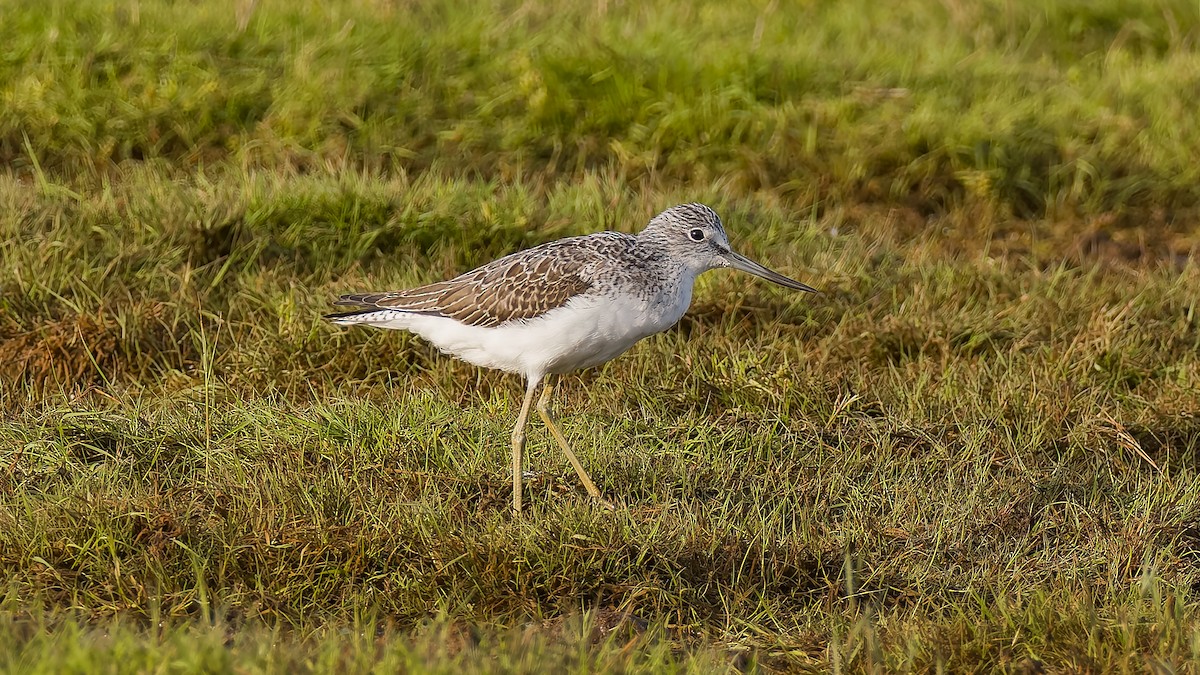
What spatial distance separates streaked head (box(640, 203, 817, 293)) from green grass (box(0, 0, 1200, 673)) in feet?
1.96

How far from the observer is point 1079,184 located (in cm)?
775

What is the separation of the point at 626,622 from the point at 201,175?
3560 mm

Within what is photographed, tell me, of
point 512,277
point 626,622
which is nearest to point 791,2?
point 512,277

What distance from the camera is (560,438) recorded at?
497 centimetres

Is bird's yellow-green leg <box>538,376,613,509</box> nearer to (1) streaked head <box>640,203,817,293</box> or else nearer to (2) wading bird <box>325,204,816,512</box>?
(2) wading bird <box>325,204,816,512</box>

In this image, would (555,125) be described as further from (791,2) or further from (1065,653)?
(1065,653)

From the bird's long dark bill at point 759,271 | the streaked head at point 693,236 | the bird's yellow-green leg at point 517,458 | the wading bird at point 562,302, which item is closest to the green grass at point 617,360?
the bird's yellow-green leg at point 517,458

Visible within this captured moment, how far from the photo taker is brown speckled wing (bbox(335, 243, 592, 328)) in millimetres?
5055

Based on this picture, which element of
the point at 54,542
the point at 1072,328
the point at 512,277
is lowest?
the point at 1072,328

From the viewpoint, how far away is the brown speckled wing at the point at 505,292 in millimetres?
5055

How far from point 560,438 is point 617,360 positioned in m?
1.04

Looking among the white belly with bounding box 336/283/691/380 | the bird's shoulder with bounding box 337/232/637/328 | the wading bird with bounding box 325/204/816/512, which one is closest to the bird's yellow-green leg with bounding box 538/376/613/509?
the wading bird with bounding box 325/204/816/512

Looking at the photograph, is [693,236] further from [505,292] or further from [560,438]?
[560,438]

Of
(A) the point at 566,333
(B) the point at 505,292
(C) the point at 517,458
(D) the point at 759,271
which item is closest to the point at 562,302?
(A) the point at 566,333
